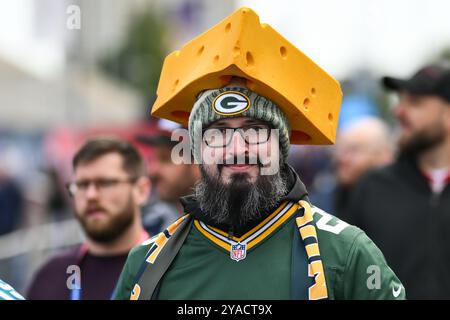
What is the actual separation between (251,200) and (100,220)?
183 centimetres

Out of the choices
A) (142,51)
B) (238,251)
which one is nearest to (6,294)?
(238,251)

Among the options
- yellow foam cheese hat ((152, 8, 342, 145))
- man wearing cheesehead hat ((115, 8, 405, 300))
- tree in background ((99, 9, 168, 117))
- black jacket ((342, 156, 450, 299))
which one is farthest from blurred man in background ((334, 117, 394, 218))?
tree in background ((99, 9, 168, 117))

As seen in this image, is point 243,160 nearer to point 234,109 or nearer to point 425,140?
point 234,109

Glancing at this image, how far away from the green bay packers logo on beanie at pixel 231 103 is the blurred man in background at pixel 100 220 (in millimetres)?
1657

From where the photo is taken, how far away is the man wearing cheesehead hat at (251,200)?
A: 304 centimetres

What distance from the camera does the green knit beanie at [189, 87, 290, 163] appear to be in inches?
127

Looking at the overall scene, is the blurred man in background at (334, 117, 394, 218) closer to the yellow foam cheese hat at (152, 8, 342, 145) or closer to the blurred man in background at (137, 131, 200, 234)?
the blurred man in background at (137, 131, 200, 234)

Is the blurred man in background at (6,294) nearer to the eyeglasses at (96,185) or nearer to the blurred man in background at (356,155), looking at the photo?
the eyeglasses at (96,185)

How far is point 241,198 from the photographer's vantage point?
3.20m

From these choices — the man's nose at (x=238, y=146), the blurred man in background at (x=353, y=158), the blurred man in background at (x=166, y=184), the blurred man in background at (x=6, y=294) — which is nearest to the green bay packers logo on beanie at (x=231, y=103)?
the man's nose at (x=238, y=146)

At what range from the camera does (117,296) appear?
11.1ft

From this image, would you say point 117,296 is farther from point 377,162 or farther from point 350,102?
point 350,102

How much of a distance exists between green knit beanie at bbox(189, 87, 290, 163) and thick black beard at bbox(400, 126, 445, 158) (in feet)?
8.73

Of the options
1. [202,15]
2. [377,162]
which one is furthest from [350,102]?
[202,15]
